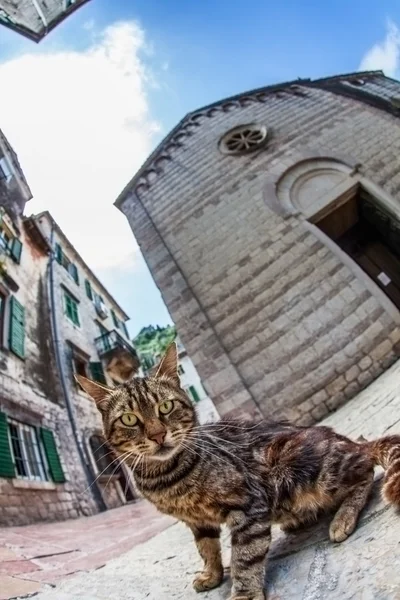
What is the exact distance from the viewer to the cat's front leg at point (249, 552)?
1586mm

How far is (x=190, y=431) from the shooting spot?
2184 millimetres

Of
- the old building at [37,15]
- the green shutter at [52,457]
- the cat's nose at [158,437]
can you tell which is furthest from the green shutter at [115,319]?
the cat's nose at [158,437]

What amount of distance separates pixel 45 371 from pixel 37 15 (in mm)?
10756

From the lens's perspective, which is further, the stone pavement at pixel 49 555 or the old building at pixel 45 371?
the old building at pixel 45 371

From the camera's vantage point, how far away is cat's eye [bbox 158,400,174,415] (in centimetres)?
214

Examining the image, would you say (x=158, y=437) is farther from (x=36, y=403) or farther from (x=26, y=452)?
(x=36, y=403)

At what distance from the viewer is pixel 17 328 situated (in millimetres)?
11570

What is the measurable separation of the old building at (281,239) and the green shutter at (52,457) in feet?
17.6

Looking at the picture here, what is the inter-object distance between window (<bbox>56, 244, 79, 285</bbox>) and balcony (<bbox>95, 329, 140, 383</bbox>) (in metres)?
3.90

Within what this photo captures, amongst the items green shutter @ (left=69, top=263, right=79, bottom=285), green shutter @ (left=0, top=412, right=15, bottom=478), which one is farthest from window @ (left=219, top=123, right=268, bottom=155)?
green shutter @ (left=69, top=263, right=79, bottom=285)

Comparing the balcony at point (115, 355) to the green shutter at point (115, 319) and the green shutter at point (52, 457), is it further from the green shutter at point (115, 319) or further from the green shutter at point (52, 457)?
the green shutter at point (52, 457)

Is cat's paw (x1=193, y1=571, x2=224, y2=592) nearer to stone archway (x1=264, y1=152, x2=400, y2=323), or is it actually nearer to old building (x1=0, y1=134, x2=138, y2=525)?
old building (x1=0, y1=134, x2=138, y2=525)

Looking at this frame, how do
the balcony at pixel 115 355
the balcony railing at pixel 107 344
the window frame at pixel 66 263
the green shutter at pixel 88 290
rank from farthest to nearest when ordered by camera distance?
the green shutter at pixel 88 290
the window frame at pixel 66 263
the balcony railing at pixel 107 344
the balcony at pixel 115 355

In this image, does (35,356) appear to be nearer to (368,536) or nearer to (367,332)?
(367,332)
